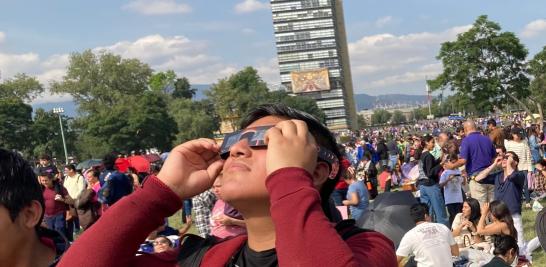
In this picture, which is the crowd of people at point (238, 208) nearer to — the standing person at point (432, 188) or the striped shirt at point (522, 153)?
the standing person at point (432, 188)

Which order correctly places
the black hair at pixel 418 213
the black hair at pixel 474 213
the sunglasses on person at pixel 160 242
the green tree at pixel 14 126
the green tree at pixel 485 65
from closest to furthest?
the sunglasses on person at pixel 160 242
the black hair at pixel 418 213
the black hair at pixel 474 213
the green tree at pixel 485 65
the green tree at pixel 14 126

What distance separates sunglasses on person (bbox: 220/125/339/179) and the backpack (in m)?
0.18

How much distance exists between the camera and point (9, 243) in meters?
1.94

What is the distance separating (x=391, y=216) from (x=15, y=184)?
5794 millimetres

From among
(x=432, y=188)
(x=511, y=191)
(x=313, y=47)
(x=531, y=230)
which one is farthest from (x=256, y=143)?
(x=313, y=47)

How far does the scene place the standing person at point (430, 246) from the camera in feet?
18.1

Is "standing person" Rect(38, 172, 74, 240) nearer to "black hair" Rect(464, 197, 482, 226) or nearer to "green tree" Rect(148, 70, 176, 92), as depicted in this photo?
"black hair" Rect(464, 197, 482, 226)

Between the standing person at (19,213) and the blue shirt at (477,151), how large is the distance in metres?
7.78

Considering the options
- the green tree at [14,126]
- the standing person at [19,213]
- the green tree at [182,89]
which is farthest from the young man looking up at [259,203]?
the green tree at [182,89]

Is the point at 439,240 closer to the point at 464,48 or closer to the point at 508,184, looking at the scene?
the point at 508,184

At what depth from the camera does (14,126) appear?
57.9 m

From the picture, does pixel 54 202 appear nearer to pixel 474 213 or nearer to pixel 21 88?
pixel 474 213

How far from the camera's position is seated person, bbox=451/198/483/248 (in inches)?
270

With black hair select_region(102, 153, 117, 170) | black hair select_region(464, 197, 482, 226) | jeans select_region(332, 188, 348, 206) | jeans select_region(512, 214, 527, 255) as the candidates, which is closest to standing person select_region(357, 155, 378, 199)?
jeans select_region(332, 188, 348, 206)
